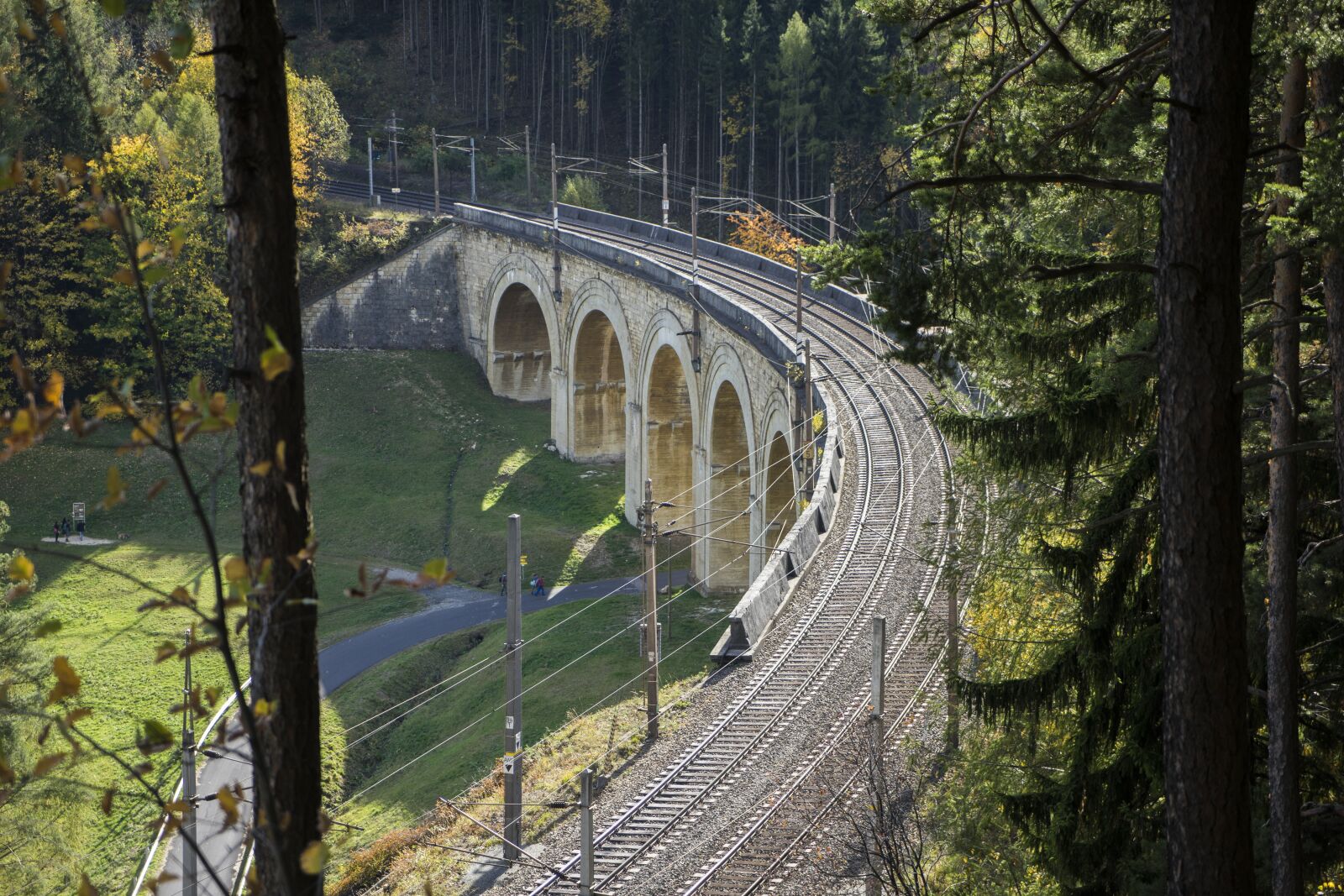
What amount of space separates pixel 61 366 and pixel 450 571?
48.3 m

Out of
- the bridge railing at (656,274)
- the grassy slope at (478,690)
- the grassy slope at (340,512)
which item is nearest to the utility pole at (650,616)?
the grassy slope at (478,690)

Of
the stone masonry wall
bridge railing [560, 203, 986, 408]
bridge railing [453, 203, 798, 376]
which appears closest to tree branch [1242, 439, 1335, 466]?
bridge railing [560, 203, 986, 408]

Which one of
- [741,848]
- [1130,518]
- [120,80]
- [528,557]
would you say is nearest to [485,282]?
[120,80]

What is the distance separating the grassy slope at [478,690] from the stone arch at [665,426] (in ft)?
24.0

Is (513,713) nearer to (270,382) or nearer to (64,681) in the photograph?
(270,382)

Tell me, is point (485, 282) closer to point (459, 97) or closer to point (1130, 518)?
point (459, 97)

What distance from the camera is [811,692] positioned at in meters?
20.5

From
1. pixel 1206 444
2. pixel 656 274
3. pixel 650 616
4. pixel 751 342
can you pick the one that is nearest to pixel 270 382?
pixel 1206 444

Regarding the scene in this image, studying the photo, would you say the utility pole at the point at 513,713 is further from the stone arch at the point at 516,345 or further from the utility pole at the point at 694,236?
the stone arch at the point at 516,345

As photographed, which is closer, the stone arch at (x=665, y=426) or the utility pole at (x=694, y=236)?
the utility pole at (x=694, y=236)

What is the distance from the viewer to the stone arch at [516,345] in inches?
2253

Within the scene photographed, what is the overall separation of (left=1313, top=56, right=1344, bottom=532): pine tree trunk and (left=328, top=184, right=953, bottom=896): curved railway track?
158 inches

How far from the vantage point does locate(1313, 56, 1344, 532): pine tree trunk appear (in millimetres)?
8641

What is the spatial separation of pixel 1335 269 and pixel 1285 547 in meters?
1.96
